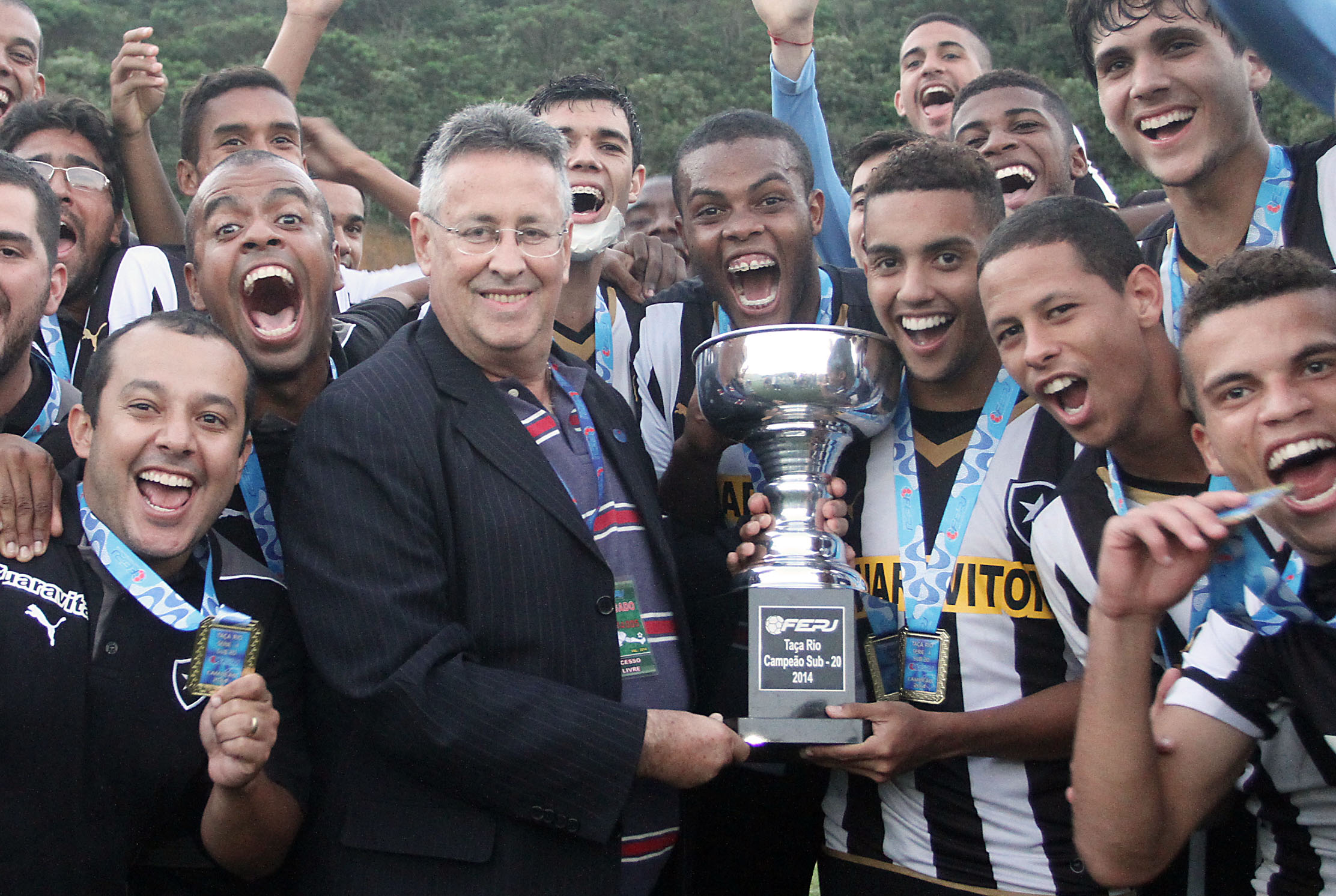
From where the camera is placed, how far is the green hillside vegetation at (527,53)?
81.8 ft

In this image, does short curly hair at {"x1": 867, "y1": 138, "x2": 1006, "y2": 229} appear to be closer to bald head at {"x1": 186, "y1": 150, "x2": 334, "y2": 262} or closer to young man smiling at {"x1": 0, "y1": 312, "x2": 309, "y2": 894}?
bald head at {"x1": 186, "y1": 150, "x2": 334, "y2": 262}

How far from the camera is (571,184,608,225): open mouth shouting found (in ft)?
14.0

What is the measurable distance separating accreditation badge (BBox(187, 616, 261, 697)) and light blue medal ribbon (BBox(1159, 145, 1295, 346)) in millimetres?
2273

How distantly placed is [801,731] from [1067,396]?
0.97 m

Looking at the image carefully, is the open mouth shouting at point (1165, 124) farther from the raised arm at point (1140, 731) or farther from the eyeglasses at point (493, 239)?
the eyeglasses at point (493, 239)

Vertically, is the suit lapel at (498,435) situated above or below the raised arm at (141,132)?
below

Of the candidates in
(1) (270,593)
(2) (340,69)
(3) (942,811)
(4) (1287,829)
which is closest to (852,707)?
(3) (942,811)

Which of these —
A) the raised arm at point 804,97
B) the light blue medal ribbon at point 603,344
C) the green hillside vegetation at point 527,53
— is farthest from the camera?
the green hillside vegetation at point 527,53

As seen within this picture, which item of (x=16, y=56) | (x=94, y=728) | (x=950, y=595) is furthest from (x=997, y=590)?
(x=16, y=56)

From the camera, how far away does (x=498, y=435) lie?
108 inches

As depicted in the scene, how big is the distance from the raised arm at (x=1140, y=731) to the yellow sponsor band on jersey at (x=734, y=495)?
4.42 ft

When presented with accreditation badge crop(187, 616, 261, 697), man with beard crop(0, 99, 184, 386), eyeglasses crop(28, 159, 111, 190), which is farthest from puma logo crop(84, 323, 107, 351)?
accreditation badge crop(187, 616, 261, 697)

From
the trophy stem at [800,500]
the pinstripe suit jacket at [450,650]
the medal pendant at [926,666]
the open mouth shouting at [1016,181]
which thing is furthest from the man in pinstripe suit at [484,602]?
the open mouth shouting at [1016,181]

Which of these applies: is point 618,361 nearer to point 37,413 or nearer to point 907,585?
point 907,585
